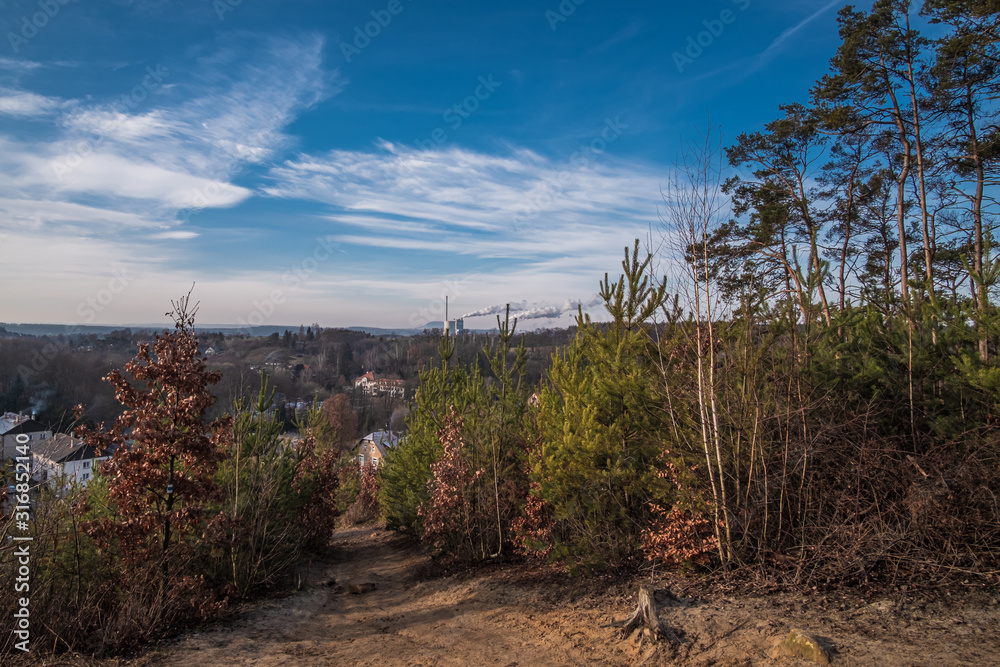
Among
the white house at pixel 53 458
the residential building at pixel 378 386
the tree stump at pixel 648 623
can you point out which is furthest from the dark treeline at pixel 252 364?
the tree stump at pixel 648 623

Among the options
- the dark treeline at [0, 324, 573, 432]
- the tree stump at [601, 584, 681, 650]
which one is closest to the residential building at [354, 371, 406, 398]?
the dark treeline at [0, 324, 573, 432]

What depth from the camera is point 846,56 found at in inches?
578

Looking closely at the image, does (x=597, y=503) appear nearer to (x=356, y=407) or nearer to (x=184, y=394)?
(x=184, y=394)

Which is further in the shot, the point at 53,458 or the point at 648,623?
the point at 53,458

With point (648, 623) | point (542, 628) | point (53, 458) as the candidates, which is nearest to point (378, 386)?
point (53, 458)

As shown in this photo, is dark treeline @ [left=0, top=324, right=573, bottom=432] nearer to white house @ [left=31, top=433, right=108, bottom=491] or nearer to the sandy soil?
white house @ [left=31, top=433, right=108, bottom=491]

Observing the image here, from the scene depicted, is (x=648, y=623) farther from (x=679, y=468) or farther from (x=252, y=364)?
(x=252, y=364)

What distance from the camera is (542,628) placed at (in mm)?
6484

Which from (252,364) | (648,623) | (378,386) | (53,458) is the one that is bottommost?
(378,386)

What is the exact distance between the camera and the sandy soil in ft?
→ 15.3

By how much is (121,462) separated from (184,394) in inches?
37.8

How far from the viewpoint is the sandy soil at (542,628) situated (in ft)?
15.3

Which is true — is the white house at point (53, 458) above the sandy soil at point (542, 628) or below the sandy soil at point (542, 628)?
above

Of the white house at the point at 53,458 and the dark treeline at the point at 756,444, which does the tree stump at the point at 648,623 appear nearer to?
the dark treeline at the point at 756,444
